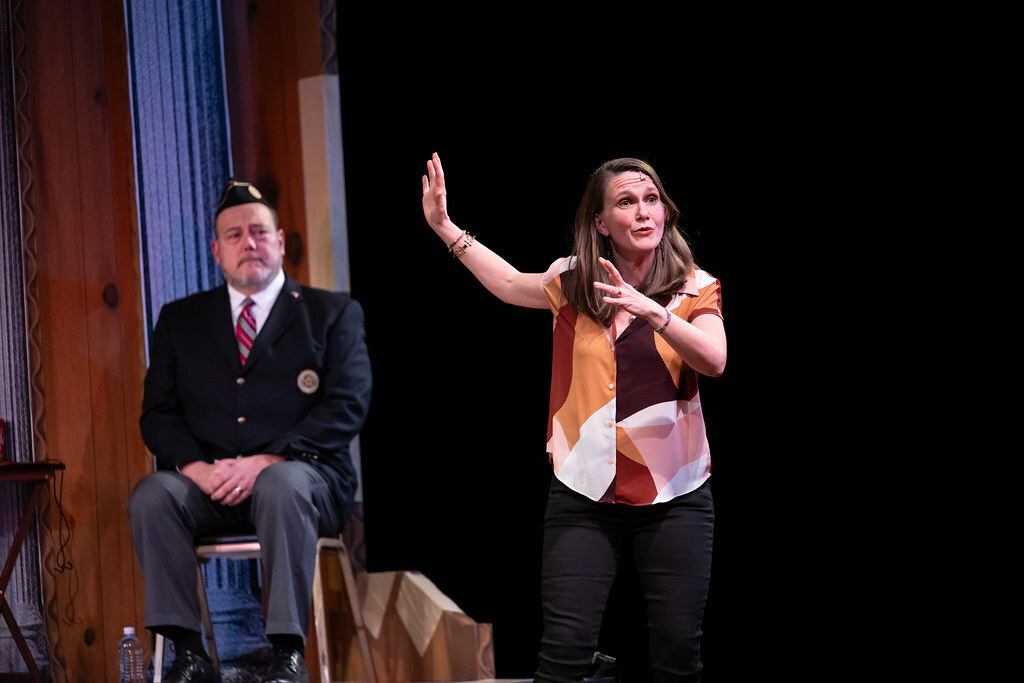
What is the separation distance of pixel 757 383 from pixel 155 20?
2.35 metres

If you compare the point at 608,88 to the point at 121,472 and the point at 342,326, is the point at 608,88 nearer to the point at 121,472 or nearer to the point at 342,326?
the point at 342,326

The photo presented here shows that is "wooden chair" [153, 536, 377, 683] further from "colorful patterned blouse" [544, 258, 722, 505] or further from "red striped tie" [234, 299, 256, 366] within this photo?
"colorful patterned blouse" [544, 258, 722, 505]

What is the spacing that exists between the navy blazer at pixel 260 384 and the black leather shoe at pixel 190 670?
60 centimetres

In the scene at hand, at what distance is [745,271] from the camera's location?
2.85 metres

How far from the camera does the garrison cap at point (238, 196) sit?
11.0ft

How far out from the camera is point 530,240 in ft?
10.5

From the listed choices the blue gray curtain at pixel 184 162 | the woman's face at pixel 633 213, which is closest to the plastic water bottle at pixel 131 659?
the blue gray curtain at pixel 184 162

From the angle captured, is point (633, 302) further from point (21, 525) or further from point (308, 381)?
point (21, 525)

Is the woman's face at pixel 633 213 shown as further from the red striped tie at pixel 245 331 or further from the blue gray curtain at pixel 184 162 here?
the blue gray curtain at pixel 184 162

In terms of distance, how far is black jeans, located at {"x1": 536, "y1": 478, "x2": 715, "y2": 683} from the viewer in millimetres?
2096

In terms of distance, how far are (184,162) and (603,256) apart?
6.23ft

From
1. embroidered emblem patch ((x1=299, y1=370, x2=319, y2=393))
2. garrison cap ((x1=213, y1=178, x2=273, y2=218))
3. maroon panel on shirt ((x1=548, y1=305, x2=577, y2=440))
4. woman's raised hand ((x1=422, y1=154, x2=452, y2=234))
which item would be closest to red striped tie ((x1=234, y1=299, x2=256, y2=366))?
embroidered emblem patch ((x1=299, y1=370, x2=319, y2=393))

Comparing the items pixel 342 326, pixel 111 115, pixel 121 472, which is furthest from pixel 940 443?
pixel 111 115

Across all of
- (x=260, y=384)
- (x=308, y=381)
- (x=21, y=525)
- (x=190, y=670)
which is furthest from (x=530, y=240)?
(x=21, y=525)
